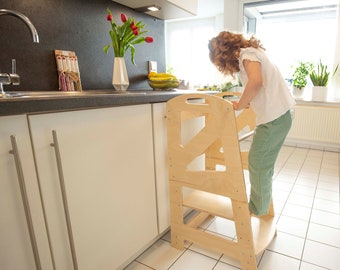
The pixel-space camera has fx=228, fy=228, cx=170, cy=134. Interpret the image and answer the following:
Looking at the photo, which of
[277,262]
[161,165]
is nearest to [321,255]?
[277,262]

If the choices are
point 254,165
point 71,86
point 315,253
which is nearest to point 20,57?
point 71,86

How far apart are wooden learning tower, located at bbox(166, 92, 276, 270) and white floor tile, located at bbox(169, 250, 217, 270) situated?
0.08 metres

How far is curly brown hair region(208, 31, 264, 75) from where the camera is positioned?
1.25 m

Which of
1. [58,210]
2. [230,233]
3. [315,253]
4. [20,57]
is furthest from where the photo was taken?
[230,233]

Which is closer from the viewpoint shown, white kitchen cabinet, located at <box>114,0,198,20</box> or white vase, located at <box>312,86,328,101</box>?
white kitchen cabinet, located at <box>114,0,198,20</box>

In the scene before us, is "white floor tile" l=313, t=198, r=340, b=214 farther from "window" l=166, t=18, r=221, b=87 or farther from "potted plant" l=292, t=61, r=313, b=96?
"window" l=166, t=18, r=221, b=87

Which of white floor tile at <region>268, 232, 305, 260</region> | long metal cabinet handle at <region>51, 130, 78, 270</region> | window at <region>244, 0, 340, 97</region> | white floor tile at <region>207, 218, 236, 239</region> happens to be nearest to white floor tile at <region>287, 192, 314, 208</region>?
white floor tile at <region>268, 232, 305, 260</region>

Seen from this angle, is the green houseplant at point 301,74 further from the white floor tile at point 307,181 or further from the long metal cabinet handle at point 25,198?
the long metal cabinet handle at point 25,198

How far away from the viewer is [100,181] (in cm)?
95

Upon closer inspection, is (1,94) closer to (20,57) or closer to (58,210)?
(20,57)

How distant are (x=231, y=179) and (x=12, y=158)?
0.86m

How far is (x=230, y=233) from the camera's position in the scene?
1.50m

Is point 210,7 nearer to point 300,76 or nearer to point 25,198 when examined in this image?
point 300,76

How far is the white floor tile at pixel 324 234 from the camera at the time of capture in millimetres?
1414
